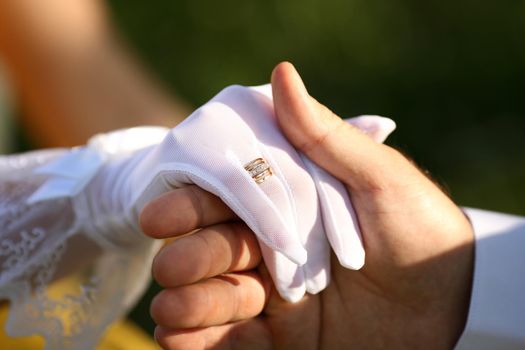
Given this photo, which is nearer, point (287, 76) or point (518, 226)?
point (287, 76)

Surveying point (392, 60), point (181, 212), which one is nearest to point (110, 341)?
point (181, 212)

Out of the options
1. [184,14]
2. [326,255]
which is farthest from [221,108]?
[184,14]

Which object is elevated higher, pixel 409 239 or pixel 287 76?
pixel 287 76

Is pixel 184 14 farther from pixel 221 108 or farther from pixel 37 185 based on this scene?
pixel 221 108

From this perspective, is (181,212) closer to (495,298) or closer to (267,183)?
(267,183)

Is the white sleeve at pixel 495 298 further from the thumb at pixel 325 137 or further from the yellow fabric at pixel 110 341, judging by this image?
the yellow fabric at pixel 110 341

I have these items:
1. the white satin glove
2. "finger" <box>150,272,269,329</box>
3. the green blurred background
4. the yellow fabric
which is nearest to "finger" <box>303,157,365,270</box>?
the white satin glove

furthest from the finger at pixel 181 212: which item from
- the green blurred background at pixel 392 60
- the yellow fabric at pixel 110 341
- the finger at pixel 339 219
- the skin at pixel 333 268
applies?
the green blurred background at pixel 392 60
